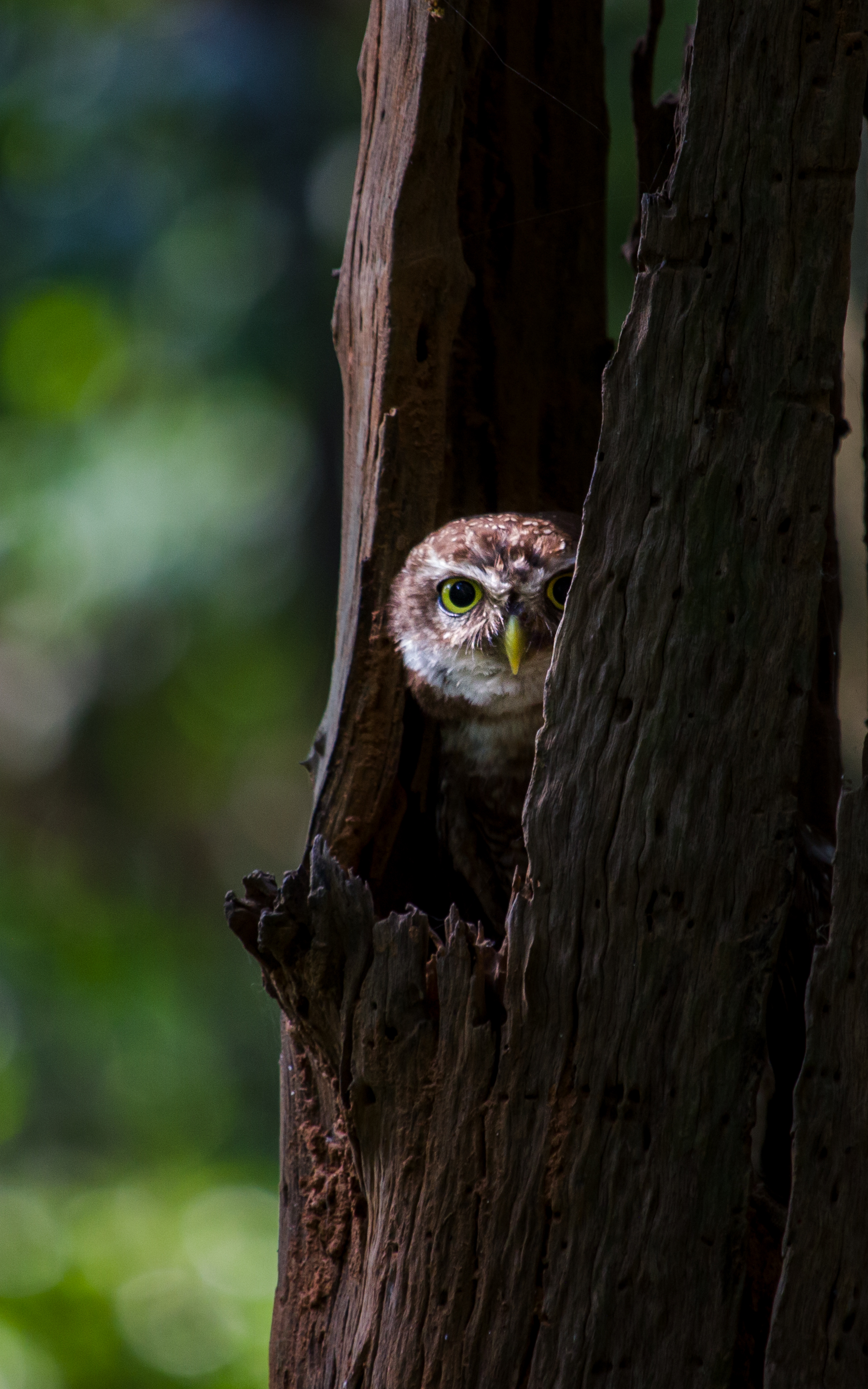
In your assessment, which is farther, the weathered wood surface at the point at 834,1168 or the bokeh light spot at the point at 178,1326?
the bokeh light spot at the point at 178,1326

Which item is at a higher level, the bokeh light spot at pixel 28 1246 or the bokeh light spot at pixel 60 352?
the bokeh light spot at pixel 60 352

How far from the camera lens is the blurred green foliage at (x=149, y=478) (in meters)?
5.27

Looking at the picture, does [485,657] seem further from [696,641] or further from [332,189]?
[332,189]

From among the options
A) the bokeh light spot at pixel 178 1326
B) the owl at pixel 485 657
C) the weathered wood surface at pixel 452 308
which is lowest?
the bokeh light spot at pixel 178 1326

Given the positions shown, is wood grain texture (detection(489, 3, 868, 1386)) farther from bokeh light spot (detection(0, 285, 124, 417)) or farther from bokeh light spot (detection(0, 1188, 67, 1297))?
bokeh light spot (detection(0, 285, 124, 417))

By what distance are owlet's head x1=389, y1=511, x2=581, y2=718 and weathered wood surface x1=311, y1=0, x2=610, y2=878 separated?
0.26 ft

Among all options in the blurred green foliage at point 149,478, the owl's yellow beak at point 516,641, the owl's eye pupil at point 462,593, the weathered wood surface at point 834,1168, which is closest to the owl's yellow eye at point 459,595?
the owl's eye pupil at point 462,593

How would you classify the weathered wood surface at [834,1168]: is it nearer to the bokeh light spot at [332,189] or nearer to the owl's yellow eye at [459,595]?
the owl's yellow eye at [459,595]

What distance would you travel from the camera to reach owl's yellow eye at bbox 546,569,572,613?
2248 mm

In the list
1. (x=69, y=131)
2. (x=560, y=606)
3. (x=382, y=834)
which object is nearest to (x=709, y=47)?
(x=560, y=606)

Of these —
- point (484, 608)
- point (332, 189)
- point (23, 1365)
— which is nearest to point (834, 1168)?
point (484, 608)

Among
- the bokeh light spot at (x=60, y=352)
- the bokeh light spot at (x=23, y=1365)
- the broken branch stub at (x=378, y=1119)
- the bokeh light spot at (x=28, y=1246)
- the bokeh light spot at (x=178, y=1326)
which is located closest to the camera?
the broken branch stub at (x=378, y=1119)

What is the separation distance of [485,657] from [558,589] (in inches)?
8.3

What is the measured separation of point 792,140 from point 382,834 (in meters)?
1.29
